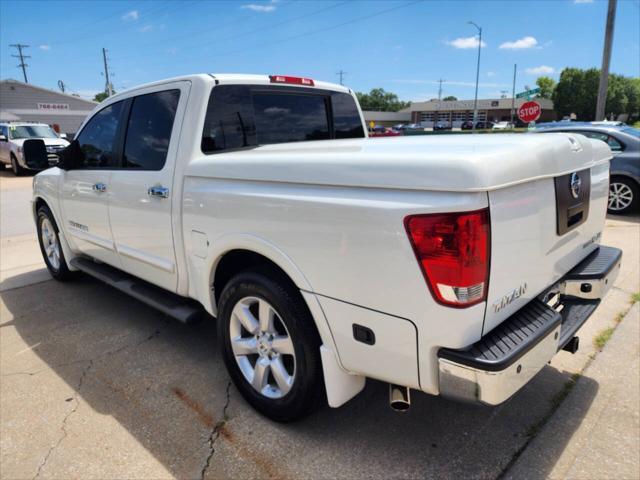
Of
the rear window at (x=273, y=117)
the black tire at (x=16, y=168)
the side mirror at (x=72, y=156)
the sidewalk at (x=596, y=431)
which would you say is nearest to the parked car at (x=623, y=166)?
the sidewalk at (x=596, y=431)

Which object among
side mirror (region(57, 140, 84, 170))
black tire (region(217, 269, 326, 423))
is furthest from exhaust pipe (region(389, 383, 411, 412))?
side mirror (region(57, 140, 84, 170))

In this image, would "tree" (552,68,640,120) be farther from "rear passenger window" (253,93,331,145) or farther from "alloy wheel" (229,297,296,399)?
"alloy wheel" (229,297,296,399)

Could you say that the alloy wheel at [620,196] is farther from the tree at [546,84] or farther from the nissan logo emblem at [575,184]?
the tree at [546,84]

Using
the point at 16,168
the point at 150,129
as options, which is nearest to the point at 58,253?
the point at 150,129

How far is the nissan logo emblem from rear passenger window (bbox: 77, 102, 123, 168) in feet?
10.4

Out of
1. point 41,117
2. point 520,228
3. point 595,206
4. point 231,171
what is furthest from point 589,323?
point 41,117

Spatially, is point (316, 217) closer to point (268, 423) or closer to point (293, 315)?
point (293, 315)

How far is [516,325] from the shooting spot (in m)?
2.00

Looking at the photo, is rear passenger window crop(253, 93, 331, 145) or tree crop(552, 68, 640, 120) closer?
rear passenger window crop(253, 93, 331, 145)

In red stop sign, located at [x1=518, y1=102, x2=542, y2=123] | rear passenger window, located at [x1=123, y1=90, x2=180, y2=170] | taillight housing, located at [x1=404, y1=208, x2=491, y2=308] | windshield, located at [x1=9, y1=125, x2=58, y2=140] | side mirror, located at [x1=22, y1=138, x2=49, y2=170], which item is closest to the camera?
taillight housing, located at [x1=404, y1=208, x2=491, y2=308]

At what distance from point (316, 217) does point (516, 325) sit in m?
0.99

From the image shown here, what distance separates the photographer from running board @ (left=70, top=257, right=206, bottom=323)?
10.1 ft

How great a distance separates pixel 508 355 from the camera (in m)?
1.77

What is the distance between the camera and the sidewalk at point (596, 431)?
2.24 m
